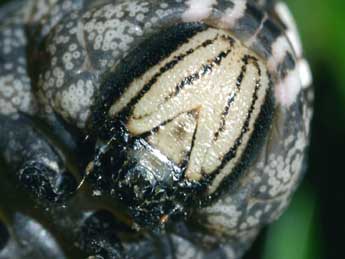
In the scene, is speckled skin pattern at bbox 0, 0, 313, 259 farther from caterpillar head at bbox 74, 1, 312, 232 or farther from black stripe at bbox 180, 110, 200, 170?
black stripe at bbox 180, 110, 200, 170

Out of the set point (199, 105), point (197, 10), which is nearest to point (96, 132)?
point (199, 105)

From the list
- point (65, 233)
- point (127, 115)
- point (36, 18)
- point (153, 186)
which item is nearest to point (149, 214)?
point (153, 186)

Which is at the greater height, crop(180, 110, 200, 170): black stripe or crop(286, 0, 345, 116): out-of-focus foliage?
crop(180, 110, 200, 170): black stripe

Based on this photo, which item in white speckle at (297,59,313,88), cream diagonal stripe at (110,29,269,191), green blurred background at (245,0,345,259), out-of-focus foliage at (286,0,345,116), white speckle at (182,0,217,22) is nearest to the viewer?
cream diagonal stripe at (110,29,269,191)

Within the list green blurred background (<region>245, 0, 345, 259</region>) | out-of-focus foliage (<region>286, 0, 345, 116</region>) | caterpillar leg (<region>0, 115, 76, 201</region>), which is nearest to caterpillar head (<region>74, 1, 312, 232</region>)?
caterpillar leg (<region>0, 115, 76, 201</region>)

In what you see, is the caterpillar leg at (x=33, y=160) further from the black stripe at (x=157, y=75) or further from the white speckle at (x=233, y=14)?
the white speckle at (x=233, y=14)

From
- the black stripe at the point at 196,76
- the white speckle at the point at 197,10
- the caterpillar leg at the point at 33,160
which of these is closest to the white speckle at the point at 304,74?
the white speckle at the point at 197,10

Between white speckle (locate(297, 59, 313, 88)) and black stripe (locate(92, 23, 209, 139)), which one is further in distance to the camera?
white speckle (locate(297, 59, 313, 88))

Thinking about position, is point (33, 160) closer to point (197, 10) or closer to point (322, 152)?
point (197, 10)
